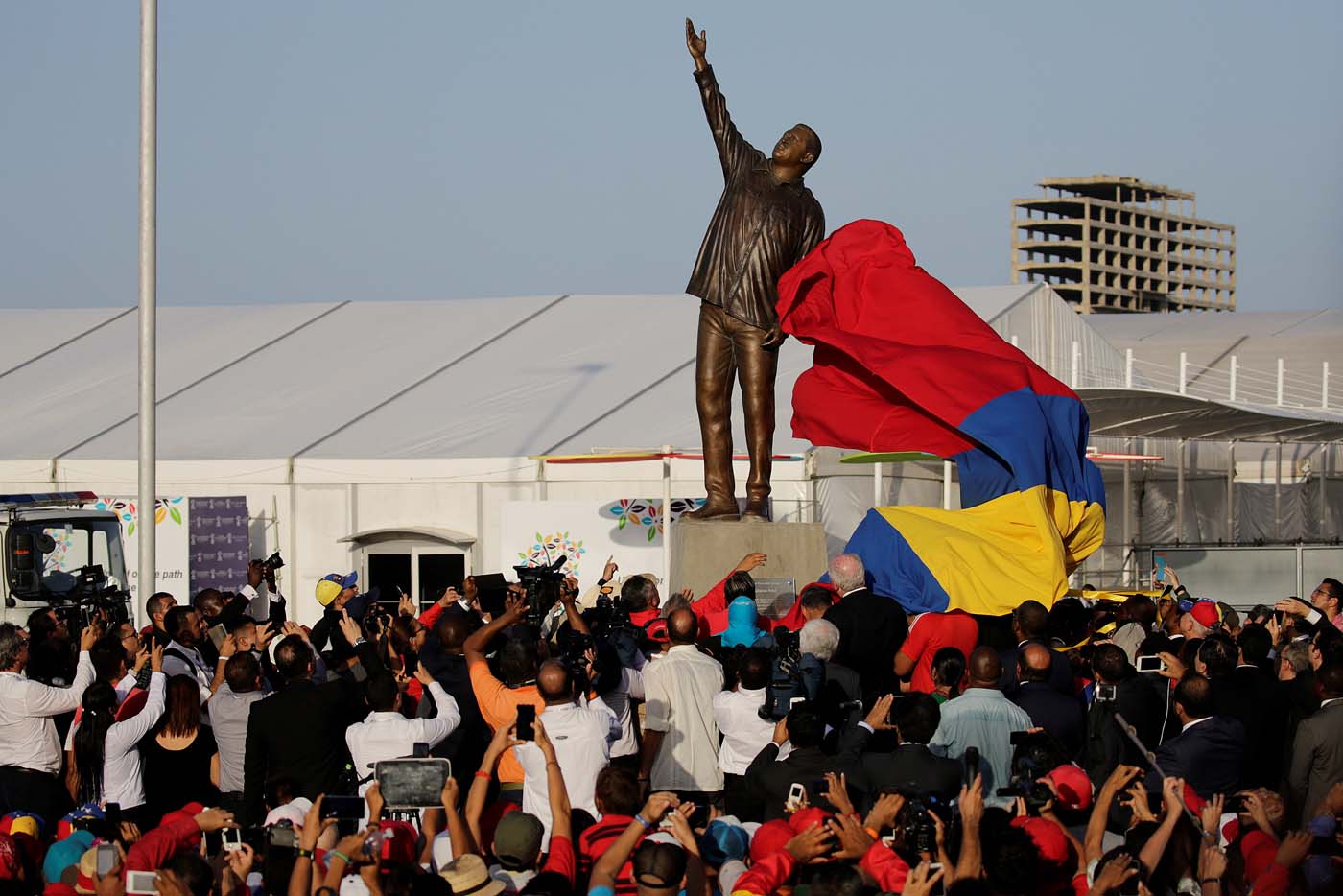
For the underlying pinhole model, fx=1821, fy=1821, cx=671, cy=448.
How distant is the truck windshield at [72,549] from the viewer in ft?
55.9

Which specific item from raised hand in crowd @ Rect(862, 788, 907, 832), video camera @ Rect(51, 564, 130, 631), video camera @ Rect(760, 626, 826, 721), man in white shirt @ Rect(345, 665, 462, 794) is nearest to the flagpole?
video camera @ Rect(51, 564, 130, 631)

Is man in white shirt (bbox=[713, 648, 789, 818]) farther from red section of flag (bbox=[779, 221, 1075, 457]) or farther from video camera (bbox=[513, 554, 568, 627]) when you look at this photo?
red section of flag (bbox=[779, 221, 1075, 457])

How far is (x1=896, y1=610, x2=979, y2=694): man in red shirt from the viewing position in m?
8.26

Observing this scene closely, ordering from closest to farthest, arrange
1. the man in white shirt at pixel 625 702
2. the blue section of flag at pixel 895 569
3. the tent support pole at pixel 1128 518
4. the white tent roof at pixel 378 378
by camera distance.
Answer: the man in white shirt at pixel 625 702 → the blue section of flag at pixel 895 569 → the white tent roof at pixel 378 378 → the tent support pole at pixel 1128 518

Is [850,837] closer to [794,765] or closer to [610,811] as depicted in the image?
[610,811]

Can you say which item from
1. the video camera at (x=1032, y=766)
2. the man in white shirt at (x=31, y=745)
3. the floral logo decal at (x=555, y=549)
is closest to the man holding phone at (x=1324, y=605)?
the video camera at (x=1032, y=766)

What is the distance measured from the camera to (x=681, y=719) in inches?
295

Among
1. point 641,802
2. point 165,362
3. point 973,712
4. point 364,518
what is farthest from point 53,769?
point 165,362

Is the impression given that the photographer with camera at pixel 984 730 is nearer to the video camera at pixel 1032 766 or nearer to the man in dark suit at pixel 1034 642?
the video camera at pixel 1032 766

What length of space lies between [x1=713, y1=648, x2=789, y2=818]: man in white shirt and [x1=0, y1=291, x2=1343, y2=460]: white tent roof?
475 inches

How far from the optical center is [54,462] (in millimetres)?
20500

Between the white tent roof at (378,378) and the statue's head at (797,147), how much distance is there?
9.20 m

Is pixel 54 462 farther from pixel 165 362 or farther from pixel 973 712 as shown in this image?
pixel 973 712

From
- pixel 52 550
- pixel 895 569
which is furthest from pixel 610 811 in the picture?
pixel 52 550
